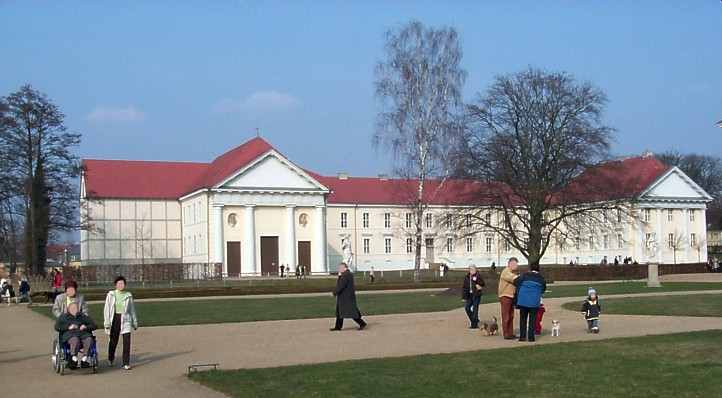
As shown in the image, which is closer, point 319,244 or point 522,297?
point 522,297

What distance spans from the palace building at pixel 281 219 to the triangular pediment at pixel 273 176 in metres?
0.09

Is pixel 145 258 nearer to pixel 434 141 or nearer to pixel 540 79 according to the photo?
pixel 434 141

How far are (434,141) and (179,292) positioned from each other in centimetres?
1913

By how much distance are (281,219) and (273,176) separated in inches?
152

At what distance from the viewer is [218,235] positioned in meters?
71.9

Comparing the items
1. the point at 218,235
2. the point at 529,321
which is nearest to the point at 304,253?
the point at 218,235

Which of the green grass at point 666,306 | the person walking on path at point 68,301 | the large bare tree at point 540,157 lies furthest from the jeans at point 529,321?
the large bare tree at point 540,157

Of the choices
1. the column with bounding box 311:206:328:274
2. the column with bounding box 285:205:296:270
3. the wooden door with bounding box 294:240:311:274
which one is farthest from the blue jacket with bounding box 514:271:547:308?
the wooden door with bounding box 294:240:311:274

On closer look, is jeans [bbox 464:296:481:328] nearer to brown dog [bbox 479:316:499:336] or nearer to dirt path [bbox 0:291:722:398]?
dirt path [bbox 0:291:722:398]

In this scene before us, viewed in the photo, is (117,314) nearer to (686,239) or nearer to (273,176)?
(273,176)

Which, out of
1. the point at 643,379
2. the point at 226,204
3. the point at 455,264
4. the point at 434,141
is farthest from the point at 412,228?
the point at 643,379

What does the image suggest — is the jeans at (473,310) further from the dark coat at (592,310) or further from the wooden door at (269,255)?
the wooden door at (269,255)

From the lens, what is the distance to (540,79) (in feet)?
170

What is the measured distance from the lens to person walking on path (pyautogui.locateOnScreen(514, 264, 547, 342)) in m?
17.8
